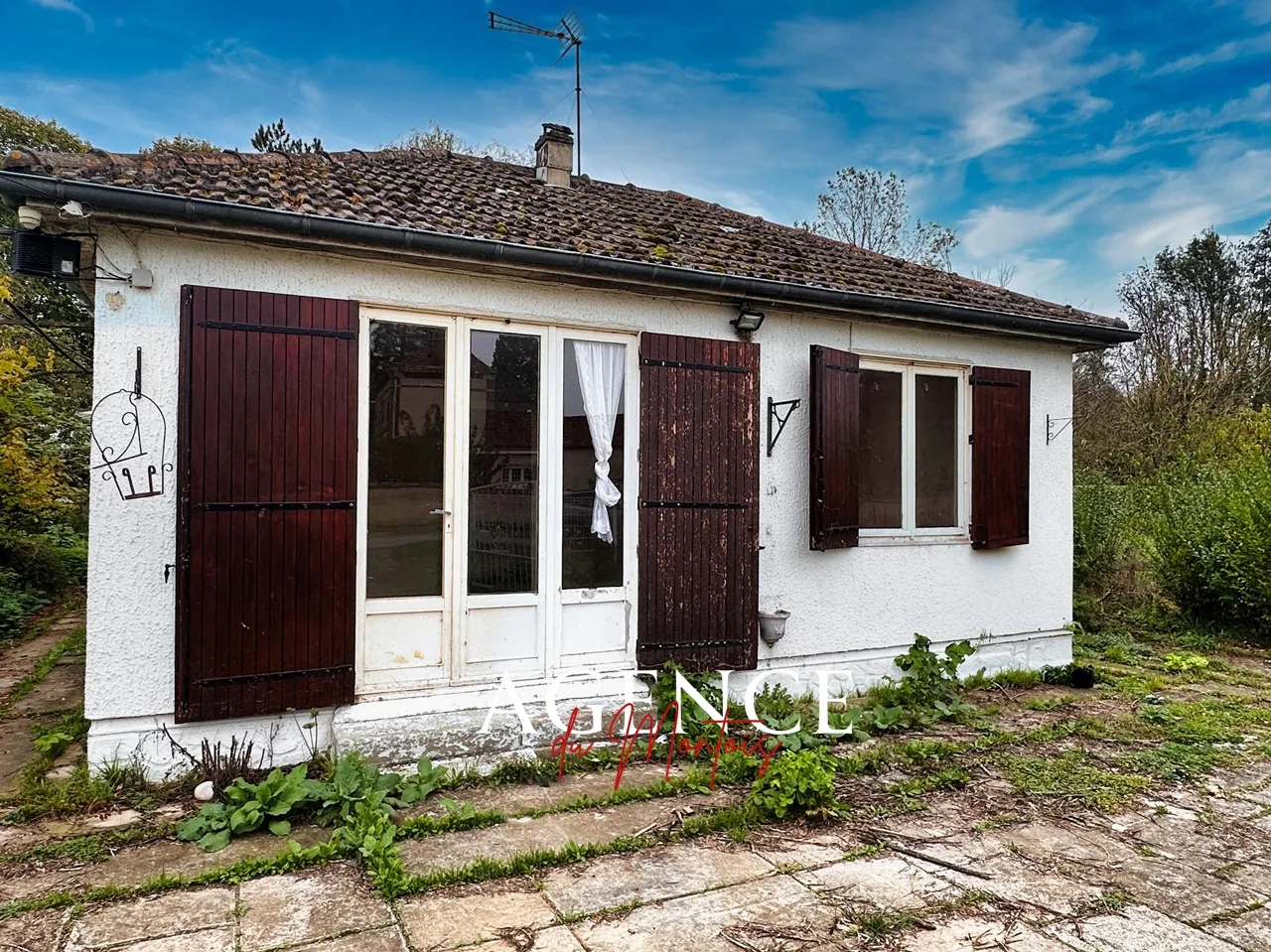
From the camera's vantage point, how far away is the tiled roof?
411 centimetres

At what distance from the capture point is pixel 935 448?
6.48 metres

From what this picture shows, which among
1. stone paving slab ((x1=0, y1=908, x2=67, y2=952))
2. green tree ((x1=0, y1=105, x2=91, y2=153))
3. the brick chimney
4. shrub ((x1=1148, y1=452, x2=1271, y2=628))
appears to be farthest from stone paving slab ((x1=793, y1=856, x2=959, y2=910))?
green tree ((x1=0, y1=105, x2=91, y2=153))

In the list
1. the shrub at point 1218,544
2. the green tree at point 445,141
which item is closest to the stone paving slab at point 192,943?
the shrub at point 1218,544

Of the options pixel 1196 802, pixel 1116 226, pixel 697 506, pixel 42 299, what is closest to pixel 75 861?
pixel 697 506

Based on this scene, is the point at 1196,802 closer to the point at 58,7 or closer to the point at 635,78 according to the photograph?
the point at 635,78

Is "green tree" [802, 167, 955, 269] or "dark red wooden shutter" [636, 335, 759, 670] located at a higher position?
"green tree" [802, 167, 955, 269]

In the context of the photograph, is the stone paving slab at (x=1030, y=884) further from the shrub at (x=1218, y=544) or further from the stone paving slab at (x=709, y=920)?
the shrub at (x=1218, y=544)

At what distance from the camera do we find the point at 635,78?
9836mm

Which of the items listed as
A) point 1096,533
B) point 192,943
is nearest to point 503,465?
point 192,943

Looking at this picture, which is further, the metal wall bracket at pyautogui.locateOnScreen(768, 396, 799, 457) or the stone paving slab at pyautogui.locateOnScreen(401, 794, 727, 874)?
the metal wall bracket at pyautogui.locateOnScreen(768, 396, 799, 457)

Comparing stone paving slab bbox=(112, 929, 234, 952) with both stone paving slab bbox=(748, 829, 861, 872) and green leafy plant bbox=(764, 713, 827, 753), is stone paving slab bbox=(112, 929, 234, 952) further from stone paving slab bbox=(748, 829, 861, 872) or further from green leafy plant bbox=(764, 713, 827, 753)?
green leafy plant bbox=(764, 713, 827, 753)

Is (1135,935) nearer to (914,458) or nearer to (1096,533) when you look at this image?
(914,458)

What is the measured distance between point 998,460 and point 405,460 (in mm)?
5051

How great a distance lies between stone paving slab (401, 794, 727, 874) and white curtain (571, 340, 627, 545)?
181cm
